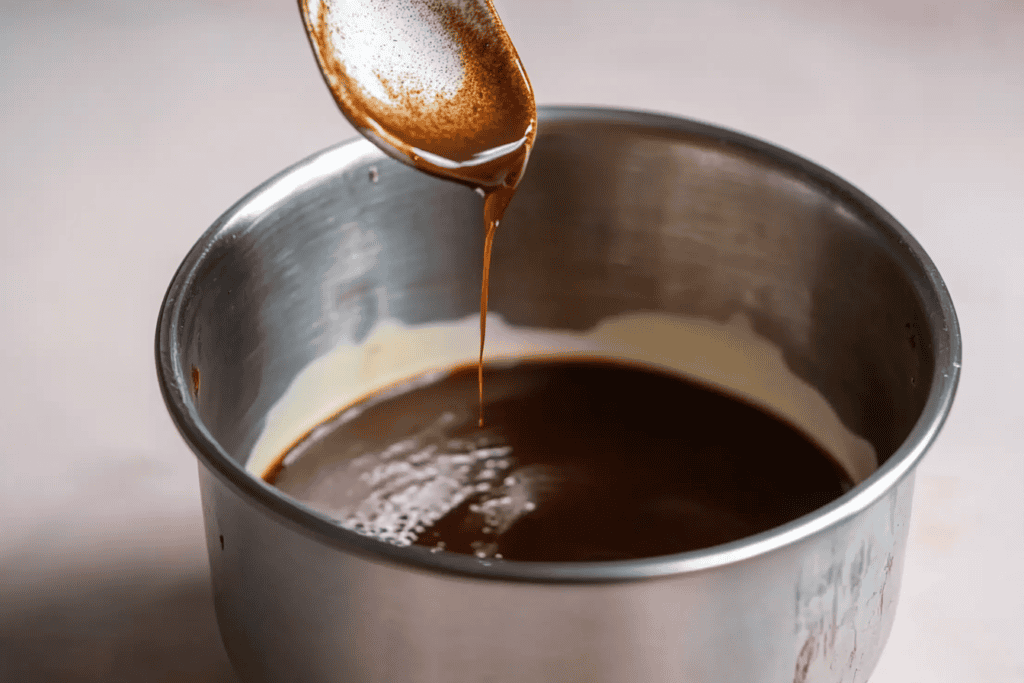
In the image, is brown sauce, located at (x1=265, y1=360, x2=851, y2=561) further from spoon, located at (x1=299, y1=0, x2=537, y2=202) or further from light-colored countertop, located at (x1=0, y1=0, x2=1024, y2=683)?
spoon, located at (x1=299, y1=0, x2=537, y2=202)

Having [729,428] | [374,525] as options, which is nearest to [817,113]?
[729,428]

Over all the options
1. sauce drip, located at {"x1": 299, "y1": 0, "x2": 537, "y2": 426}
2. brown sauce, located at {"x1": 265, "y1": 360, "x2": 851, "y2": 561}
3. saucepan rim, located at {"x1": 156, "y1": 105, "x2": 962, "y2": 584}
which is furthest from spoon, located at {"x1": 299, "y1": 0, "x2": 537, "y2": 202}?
brown sauce, located at {"x1": 265, "y1": 360, "x2": 851, "y2": 561}

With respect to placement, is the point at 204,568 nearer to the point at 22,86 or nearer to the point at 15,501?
the point at 15,501

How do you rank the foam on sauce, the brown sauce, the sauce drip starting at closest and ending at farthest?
the sauce drip < the brown sauce < the foam on sauce

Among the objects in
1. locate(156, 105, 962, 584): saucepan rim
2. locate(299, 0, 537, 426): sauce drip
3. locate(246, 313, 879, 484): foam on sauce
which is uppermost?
locate(299, 0, 537, 426): sauce drip

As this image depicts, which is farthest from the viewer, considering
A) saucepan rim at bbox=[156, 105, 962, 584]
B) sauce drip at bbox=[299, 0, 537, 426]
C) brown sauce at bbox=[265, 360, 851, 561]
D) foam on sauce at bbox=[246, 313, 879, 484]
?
foam on sauce at bbox=[246, 313, 879, 484]

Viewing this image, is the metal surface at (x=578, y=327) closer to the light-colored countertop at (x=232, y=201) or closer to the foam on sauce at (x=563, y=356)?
the foam on sauce at (x=563, y=356)

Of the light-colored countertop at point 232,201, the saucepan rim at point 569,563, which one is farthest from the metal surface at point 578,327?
the light-colored countertop at point 232,201
